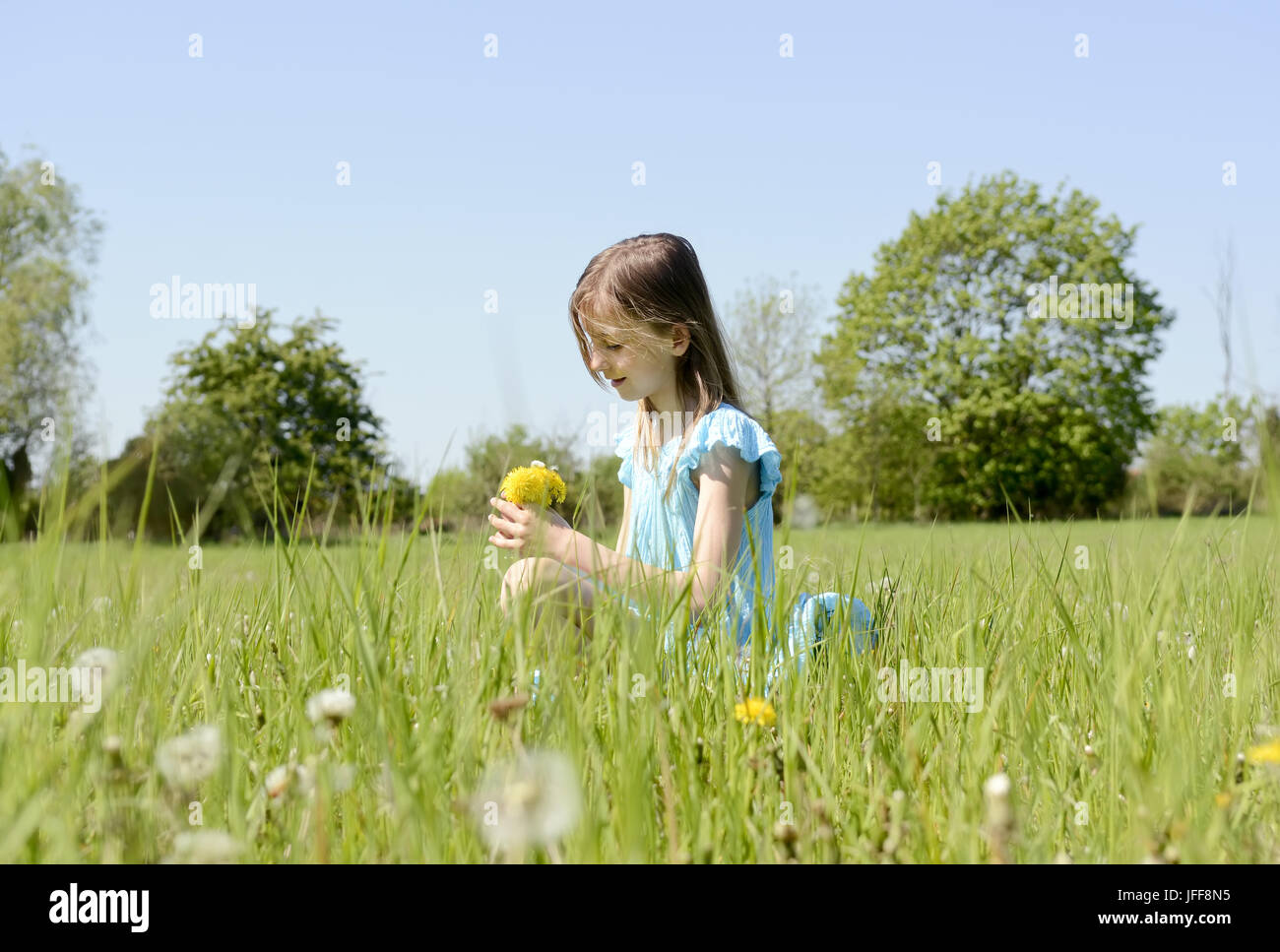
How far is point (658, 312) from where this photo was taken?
2.89 m

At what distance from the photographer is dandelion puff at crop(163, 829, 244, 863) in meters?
1.02

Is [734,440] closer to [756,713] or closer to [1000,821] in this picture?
[756,713]

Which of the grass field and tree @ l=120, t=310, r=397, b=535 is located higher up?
tree @ l=120, t=310, r=397, b=535

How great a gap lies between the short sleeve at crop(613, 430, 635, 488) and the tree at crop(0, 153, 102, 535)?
27.7m

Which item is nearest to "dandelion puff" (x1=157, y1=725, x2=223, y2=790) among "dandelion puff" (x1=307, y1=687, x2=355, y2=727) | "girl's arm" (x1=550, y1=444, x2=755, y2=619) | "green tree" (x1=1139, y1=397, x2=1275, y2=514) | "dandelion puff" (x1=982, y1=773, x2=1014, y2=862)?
"dandelion puff" (x1=307, y1=687, x2=355, y2=727)

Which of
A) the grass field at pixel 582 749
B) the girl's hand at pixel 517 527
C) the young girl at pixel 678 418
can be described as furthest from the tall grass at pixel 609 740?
the young girl at pixel 678 418

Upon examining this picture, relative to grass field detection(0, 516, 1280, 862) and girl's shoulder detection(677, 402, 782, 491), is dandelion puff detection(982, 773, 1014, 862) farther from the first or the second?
girl's shoulder detection(677, 402, 782, 491)

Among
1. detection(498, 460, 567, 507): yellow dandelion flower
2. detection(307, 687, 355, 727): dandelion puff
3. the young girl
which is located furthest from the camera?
the young girl

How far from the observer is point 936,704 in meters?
1.89

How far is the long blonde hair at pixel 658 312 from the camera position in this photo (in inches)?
114

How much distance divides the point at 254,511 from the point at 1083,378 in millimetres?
28468

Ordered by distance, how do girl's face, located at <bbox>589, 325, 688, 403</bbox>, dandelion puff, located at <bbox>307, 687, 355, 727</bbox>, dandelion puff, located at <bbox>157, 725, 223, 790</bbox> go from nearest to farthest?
dandelion puff, located at <bbox>157, 725, 223, 790</bbox> → dandelion puff, located at <bbox>307, 687, 355, 727</bbox> → girl's face, located at <bbox>589, 325, 688, 403</bbox>
